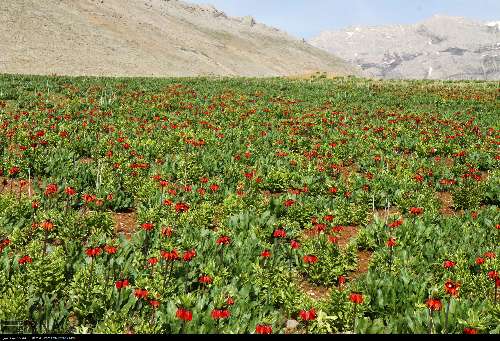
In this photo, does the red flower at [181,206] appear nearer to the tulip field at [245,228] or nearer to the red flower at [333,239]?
the tulip field at [245,228]

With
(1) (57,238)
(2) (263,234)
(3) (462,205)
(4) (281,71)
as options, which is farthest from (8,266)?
(4) (281,71)

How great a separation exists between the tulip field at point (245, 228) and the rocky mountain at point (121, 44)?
49978 mm

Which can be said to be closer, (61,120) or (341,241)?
(341,241)

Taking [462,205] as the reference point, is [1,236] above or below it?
below

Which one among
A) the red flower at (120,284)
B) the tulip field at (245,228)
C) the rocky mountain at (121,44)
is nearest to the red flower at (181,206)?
the tulip field at (245,228)

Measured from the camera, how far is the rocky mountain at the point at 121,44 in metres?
65.0

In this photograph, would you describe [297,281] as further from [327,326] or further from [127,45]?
[127,45]

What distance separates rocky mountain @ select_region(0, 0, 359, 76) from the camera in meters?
65.0

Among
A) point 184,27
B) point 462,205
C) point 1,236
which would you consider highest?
point 184,27

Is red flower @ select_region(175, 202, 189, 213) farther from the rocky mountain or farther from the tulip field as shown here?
the rocky mountain

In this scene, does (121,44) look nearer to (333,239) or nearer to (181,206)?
(181,206)

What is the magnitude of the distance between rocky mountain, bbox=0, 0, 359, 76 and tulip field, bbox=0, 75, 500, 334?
49978 mm

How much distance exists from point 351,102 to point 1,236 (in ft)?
73.0

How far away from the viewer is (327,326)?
566cm
